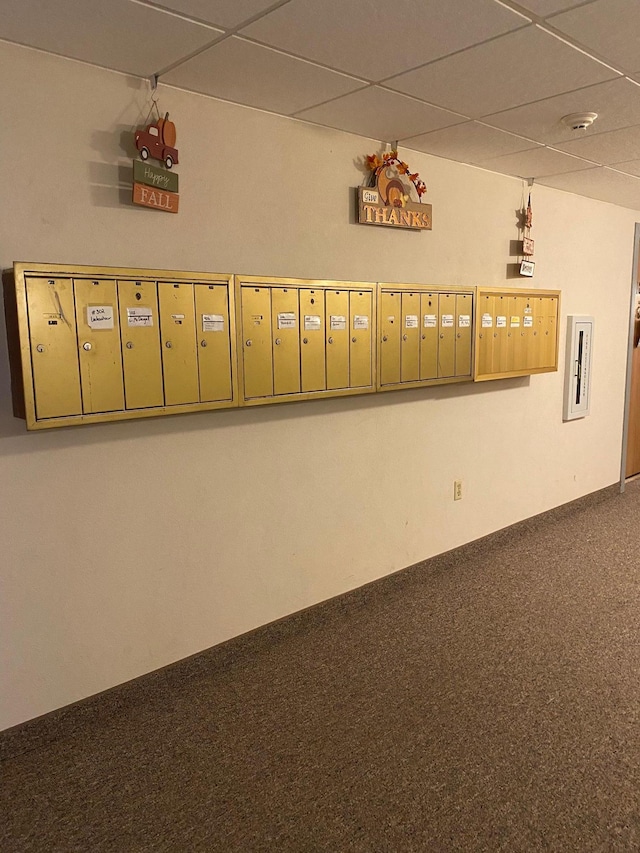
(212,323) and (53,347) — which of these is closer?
(53,347)

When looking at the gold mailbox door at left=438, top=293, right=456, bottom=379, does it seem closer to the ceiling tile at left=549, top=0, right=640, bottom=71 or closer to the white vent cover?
the ceiling tile at left=549, top=0, right=640, bottom=71

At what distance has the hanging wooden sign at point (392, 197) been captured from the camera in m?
2.88

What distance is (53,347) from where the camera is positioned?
1940mm

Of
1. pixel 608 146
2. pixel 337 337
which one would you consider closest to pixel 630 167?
pixel 608 146

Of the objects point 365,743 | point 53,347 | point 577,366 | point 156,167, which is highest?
point 156,167

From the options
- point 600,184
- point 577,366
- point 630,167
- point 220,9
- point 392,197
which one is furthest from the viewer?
point 577,366

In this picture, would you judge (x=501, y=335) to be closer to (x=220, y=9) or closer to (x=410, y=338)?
(x=410, y=338)

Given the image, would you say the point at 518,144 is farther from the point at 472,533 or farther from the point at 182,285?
the point at 472,533

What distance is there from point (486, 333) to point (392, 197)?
979mm

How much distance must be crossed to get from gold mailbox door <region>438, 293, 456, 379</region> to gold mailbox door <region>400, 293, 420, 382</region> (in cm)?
18

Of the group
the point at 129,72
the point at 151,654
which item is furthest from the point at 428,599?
the point at 129,72

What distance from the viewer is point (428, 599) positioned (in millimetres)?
3238

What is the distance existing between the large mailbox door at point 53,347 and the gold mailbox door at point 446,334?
189cm

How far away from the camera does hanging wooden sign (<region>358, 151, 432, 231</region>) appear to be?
113 inches
